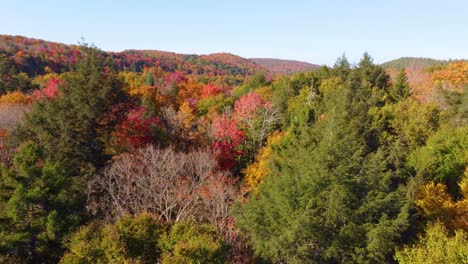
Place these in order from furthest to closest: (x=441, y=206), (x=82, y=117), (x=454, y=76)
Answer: (x=454, y=76), (x=82, y=117), (x=441, y=206)

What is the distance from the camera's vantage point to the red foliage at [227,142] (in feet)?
95.8

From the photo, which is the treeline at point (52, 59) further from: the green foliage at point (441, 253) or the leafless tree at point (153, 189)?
the green foliage at point (441, 253)

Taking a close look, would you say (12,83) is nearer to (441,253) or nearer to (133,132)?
(133,132)

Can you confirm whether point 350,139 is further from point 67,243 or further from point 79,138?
point 79,138

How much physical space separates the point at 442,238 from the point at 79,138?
67.2 ft

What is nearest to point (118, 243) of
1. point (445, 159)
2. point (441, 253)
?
point (441, 253)

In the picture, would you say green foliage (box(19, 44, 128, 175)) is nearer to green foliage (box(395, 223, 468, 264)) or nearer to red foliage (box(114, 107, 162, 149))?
red foliage (box(114, 107, 162, 149))

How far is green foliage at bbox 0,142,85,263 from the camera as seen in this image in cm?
1482

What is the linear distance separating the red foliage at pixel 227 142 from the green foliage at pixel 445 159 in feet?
44.8

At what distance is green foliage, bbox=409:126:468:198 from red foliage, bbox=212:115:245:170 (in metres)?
13.7

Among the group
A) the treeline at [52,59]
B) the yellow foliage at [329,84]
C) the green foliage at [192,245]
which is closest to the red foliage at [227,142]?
the treeline at [52,59]

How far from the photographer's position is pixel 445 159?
2441 cm

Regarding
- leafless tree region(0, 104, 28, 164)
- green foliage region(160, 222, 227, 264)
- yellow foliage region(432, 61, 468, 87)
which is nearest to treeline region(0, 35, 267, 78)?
leafless tree region(0, 104, 28, 164)

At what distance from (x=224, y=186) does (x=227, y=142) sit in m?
8.28
